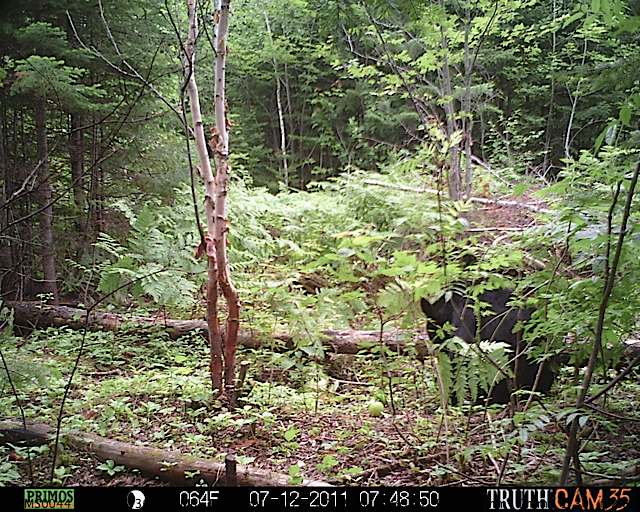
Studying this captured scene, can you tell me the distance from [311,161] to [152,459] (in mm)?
6581

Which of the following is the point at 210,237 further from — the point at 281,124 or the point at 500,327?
the point at 281,124

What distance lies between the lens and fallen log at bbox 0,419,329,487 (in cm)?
214

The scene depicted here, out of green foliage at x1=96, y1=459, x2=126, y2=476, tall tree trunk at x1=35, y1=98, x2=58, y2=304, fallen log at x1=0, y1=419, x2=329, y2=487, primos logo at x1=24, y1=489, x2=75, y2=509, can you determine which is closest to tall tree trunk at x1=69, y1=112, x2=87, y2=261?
tall tree trunk at x1=35, y1=98, x2=58, y2=304

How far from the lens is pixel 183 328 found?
460 centimetres

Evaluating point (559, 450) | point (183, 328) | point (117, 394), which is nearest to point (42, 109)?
point (183, 328)

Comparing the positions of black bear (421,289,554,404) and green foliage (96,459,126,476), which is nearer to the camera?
green foliage (96,459,126,476)

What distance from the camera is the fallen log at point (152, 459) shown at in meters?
2.14

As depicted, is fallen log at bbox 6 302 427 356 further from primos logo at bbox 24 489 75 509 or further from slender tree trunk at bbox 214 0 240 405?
primos logo at bbox 24 489 75 509

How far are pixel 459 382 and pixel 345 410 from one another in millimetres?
967

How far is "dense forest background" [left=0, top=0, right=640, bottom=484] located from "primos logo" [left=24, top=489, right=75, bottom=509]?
3.54ft

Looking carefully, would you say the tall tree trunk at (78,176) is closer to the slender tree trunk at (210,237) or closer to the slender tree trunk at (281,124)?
the slender tree trunk at (210,237)

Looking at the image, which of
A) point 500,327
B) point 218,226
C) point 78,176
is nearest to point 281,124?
point 78,176

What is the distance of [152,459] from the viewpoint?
236 cm

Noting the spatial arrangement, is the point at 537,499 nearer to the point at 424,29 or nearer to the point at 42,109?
Answer: the point at 424,29
